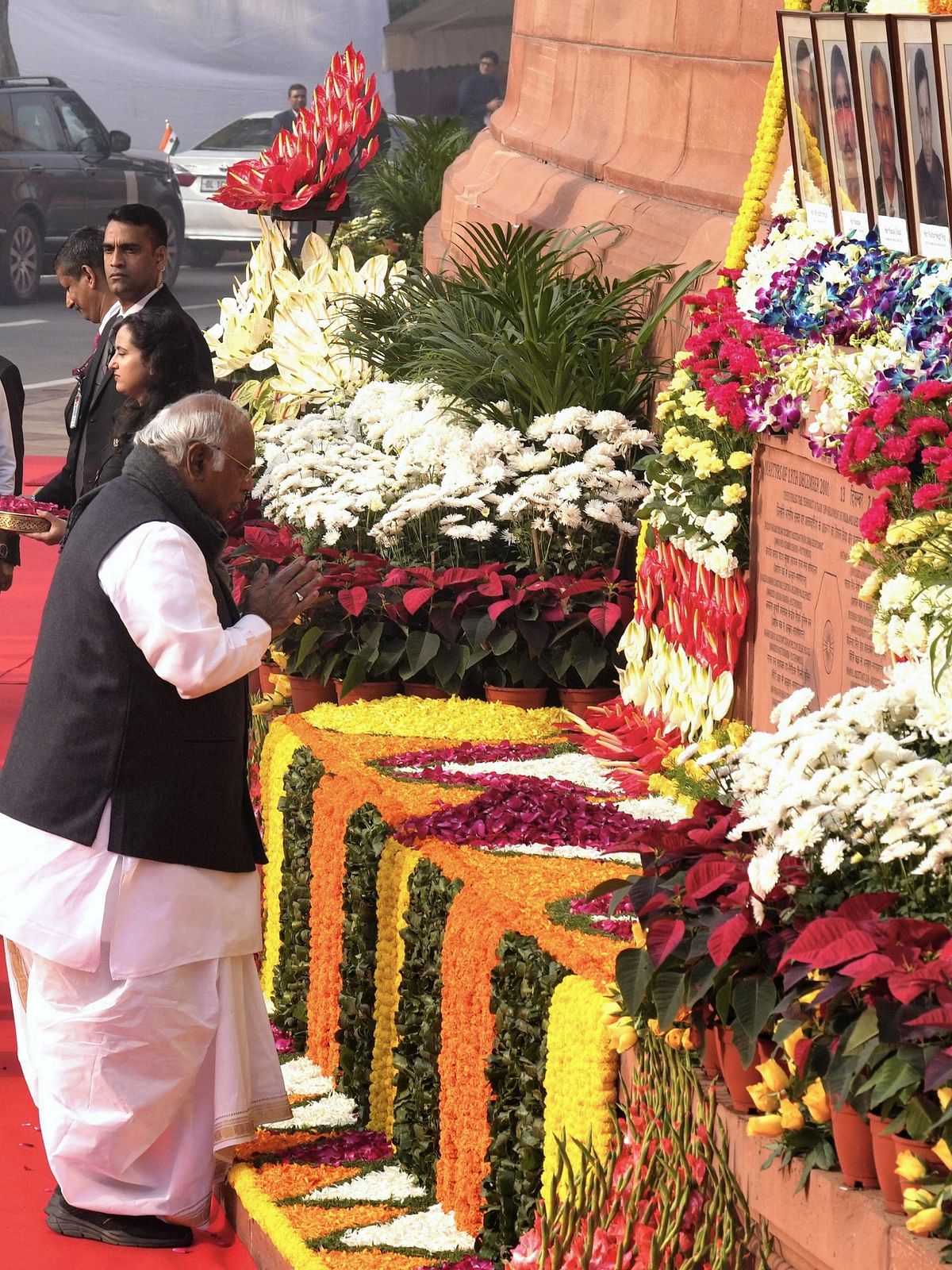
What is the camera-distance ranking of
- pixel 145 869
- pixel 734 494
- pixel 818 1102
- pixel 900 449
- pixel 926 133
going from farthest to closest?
1. pixel 734 494
2. pixel 145 869
3. pixel 926 133
4. pixel 900 449
5. pixel 818 1102

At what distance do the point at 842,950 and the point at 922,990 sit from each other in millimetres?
133

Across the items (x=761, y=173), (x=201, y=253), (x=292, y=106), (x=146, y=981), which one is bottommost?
(x=146, y=981)

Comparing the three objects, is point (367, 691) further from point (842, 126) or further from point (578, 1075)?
point (578, 1075)

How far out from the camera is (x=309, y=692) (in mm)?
6168

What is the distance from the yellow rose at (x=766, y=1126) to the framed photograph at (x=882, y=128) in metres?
2.21

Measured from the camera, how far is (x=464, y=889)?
4180mm

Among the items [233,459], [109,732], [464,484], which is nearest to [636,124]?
[464,484]

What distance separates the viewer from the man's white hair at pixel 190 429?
162 inches

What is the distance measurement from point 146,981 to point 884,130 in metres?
2.43

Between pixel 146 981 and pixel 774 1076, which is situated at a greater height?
pixel 774 1076

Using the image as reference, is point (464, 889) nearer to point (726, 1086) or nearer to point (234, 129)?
point (726, 1086)

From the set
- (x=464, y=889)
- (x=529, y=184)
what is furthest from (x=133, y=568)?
(x=529, y=184)

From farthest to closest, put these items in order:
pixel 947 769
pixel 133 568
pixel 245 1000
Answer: pixel 245 1000
pixel 133 568
pixel 947 769

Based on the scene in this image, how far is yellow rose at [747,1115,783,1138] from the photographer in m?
2.71
